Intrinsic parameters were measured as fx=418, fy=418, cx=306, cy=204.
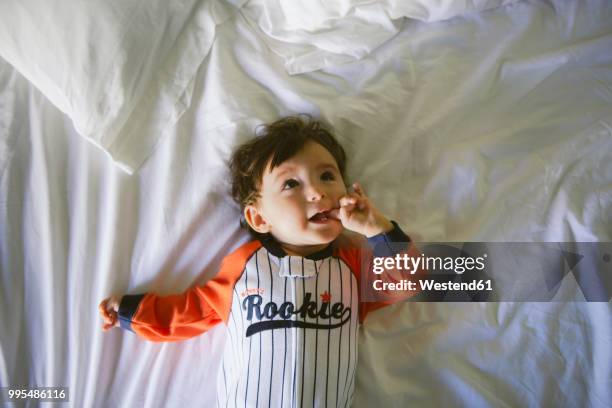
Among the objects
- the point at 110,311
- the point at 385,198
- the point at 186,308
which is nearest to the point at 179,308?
the point at 186,308

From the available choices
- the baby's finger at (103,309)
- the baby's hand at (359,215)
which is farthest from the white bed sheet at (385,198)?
the baby's hand at (359,215)

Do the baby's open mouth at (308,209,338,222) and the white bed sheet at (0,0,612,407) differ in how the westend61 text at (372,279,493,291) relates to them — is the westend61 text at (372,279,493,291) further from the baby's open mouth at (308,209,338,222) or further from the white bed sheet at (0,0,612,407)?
the baby's open mouth at (308,209,338,222)

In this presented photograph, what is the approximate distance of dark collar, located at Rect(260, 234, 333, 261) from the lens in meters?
0.87

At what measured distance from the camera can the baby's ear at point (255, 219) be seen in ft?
2.87

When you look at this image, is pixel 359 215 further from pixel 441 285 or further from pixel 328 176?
pixel 441 285

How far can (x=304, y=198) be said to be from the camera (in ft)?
2.66

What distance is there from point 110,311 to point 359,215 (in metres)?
0.54

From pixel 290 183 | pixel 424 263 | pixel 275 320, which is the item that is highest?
pixel 290 183

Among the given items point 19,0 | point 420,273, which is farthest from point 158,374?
point 19,0

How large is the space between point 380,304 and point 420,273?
0.11 meters

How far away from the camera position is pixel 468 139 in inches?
38.5

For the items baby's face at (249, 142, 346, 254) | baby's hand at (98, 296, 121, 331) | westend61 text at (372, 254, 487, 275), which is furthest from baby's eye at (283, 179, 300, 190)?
baby's hand at (98, 296, 121, 331)

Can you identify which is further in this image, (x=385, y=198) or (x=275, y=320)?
(x=385, y=198)

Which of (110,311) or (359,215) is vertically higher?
(359,215)
